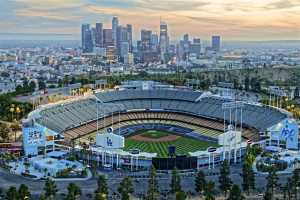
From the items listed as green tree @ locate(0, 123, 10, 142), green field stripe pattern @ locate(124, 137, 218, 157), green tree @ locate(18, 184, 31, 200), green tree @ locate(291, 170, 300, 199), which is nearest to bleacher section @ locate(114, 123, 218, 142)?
green field stripe pattern @ locate(124, 137, 218, 157)

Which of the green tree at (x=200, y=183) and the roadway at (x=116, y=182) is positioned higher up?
the green tree at (x=200, y=183)

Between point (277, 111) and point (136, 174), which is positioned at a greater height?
point (277, 111)

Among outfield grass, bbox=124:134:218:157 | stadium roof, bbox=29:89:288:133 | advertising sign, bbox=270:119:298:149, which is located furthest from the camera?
stadium roof, bbox=29:89:288:133

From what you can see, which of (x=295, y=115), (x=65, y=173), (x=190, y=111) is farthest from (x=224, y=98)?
(x=65, y=173)

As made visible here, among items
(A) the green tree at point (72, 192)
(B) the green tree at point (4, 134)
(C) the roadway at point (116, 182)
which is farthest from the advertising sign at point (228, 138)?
(B) the green tree at point (4, 134)

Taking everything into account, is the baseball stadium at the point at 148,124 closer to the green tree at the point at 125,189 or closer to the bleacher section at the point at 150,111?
the bleacher section at the point at 150,111

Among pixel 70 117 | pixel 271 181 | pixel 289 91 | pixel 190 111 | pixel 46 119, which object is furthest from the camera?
pixel 289 91

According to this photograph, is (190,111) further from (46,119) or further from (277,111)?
(46,119)

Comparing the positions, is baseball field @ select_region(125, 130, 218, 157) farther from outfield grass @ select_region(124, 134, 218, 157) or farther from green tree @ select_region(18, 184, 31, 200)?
green tree @ select_region(18, 184, 31, 200)
